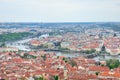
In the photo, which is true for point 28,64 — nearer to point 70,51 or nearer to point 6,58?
point 6,58

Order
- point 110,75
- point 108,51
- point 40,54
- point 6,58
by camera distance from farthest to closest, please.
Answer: point 108,51 → point 40,54 → point 6,58 → point 110,75

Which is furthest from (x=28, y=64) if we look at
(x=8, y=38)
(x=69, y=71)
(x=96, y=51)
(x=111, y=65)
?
(x=8, y=38)

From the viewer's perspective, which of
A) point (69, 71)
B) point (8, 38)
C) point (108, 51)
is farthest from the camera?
point (8, 38)

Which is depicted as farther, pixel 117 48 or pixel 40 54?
pixel 117 48

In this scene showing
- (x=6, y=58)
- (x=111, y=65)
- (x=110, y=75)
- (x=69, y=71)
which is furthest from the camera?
(x=6, y=58)

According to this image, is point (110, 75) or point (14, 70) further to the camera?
point (14, 70)

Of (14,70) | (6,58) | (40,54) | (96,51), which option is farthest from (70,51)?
(14,70)

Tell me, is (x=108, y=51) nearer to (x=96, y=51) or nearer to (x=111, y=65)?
(x=96, y=51)

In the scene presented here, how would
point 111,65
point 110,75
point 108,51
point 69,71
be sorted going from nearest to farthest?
point 110,75 < point 69,71 < point 111,65 < point 108,51

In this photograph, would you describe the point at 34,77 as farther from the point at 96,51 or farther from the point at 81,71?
the point at 96,51
